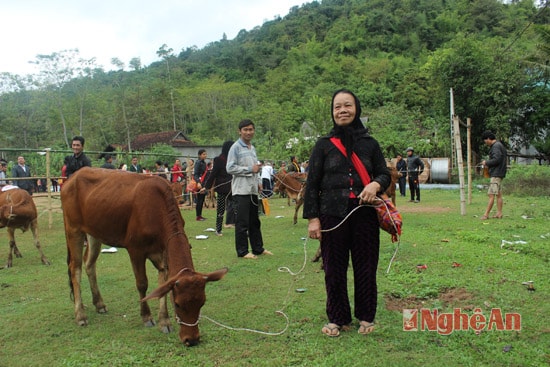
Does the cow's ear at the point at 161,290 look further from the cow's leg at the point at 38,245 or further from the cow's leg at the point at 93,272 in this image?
the cow's leg at the point at 38,245

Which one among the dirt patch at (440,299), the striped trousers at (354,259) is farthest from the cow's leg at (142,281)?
the dirt patch at (440,299)

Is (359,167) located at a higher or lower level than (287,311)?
higher

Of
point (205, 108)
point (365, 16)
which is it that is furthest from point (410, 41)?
point (205, 108)

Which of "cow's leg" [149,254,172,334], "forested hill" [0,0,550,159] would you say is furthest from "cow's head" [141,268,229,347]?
"forested hill" [0,0,550,159]

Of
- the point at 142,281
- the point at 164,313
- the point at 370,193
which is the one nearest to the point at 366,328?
the point at 370,193

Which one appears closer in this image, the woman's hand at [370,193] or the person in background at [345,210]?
the woman's hand at [370,193]

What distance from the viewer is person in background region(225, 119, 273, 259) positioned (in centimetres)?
732

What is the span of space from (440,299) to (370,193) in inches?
76.0

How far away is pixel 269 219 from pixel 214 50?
357ft

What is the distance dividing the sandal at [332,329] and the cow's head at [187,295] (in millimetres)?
1091

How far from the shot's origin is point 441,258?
6648 mm

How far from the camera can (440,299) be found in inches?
188

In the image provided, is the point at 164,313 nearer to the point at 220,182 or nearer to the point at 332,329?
the point at 332,329

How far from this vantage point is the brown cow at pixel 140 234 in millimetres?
3682
